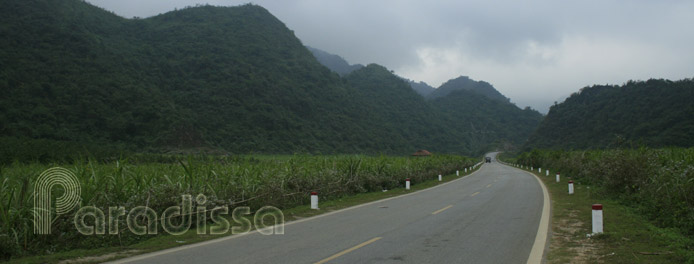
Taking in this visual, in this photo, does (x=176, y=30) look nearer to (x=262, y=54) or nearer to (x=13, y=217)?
(x=262, y=54)

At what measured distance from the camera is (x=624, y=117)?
68688 mm

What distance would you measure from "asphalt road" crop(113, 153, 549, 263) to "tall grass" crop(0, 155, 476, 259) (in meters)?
2.03

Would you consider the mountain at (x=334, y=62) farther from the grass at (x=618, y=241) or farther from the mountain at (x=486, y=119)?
the grass at (x=618, y=241)

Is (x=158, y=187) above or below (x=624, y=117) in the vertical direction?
below

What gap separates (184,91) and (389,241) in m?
76.9

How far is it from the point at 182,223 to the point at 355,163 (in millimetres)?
11032

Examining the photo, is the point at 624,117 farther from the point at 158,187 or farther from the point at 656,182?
the point at 158,187

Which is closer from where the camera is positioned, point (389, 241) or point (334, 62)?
point (389, 241)

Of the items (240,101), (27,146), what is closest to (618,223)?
(27,146)

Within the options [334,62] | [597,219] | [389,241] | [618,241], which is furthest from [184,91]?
[334,62]

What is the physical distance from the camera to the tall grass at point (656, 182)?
8.87 metres

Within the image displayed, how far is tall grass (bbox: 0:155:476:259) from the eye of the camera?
720 centimetres

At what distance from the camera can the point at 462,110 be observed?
15375cm

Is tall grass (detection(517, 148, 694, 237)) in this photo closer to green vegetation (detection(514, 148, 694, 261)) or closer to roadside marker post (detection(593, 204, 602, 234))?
green vegetation (detection(514, 148, 694, 261))
